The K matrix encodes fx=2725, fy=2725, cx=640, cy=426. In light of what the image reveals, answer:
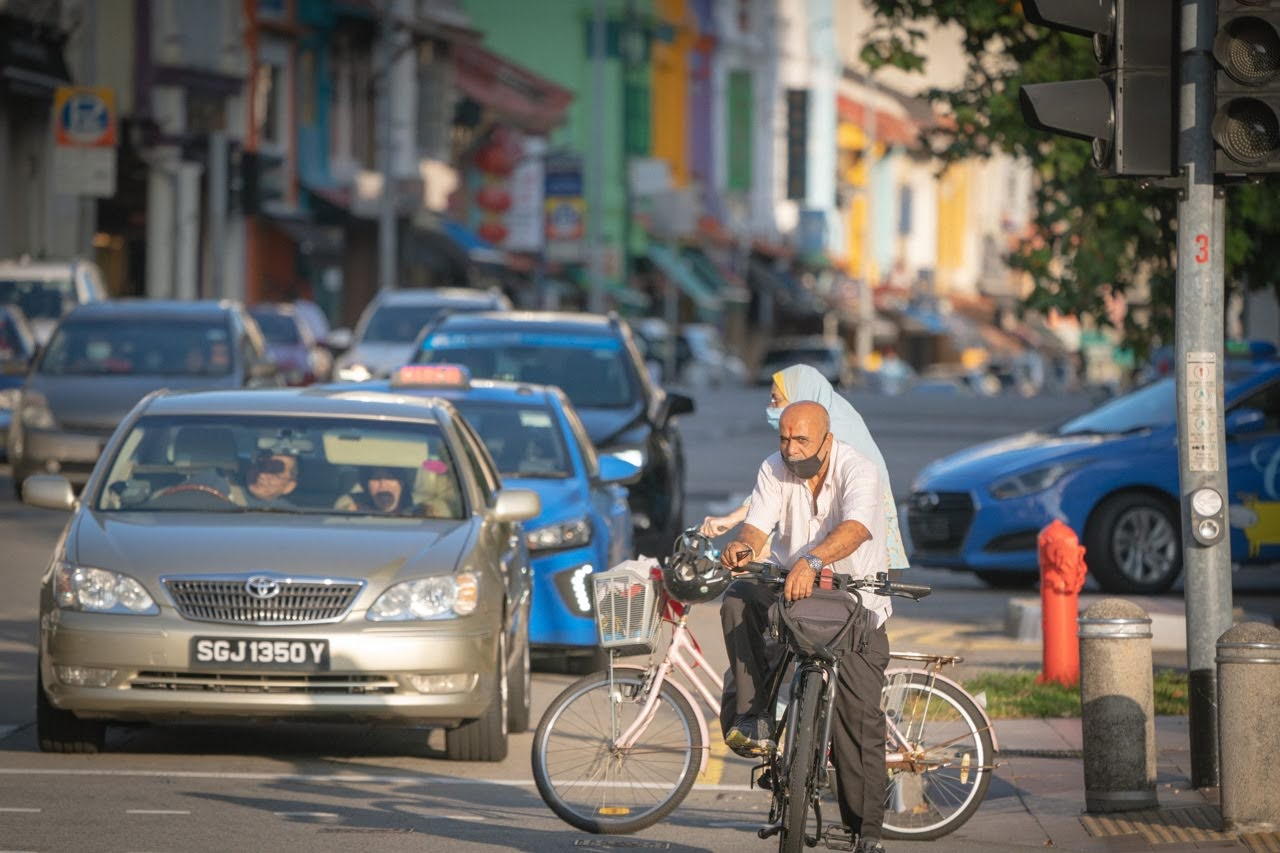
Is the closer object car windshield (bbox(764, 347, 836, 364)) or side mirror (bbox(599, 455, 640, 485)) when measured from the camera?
side mirror (bbox(599, 455, 640, 485))

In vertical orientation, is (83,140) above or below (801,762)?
above

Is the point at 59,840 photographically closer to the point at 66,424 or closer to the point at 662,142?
the point at 66,424

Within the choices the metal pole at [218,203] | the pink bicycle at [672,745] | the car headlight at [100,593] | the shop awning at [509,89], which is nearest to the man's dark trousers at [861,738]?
the pink bicycle at [672,745]

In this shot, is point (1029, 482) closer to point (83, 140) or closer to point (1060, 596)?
point (1060, 596)

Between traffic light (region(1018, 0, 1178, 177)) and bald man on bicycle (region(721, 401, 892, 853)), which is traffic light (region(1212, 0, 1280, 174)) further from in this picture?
bald man on bicycle (region(721, 401, 892, 853))

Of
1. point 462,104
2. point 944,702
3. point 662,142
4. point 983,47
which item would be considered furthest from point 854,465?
point 662,142

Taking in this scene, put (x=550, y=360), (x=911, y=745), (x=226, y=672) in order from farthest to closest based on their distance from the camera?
(x=550, y=360)
(x=226, y=672)
(x=911, y=745)

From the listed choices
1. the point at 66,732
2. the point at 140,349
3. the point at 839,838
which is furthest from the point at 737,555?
the point at 140,349

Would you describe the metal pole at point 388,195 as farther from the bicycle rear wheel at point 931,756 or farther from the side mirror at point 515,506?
the bicycle rear wheel at point 931,756

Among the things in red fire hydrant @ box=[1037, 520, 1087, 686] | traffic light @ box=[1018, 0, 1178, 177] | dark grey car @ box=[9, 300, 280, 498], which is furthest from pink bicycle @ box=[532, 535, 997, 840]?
dark grey car @ box=[9, 300, 280, 498]

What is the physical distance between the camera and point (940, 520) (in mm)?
18500

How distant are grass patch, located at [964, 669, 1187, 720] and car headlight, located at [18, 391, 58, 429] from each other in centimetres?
1051

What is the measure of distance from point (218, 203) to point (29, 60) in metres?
5.90

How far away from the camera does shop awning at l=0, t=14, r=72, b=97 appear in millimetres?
39188
